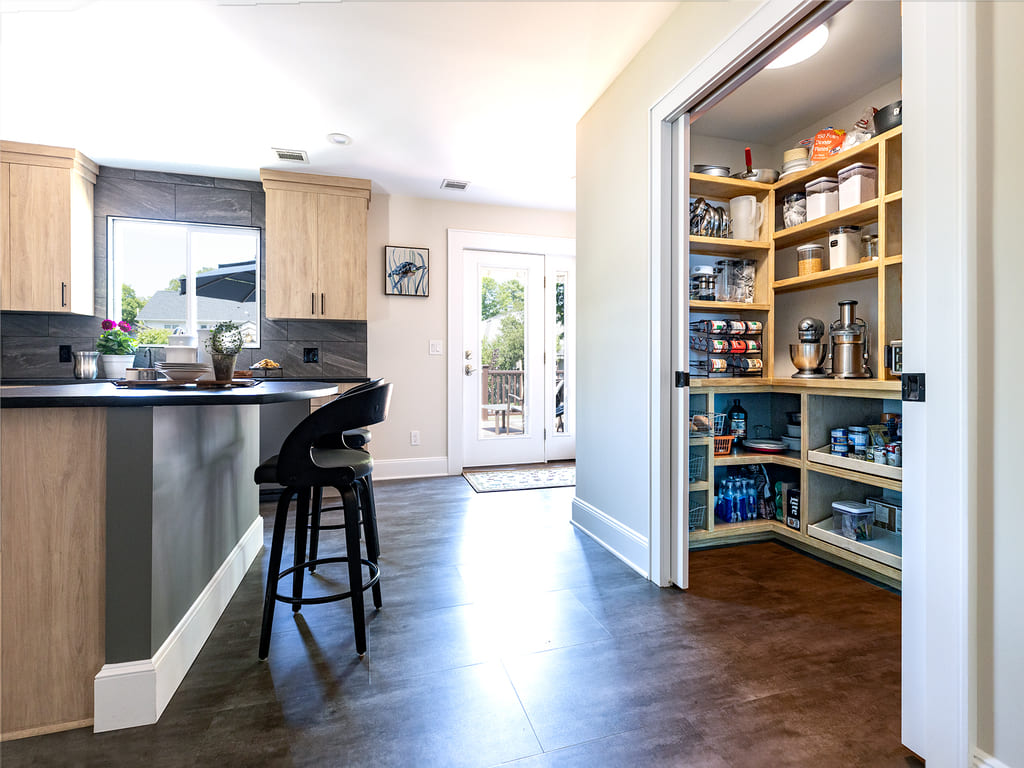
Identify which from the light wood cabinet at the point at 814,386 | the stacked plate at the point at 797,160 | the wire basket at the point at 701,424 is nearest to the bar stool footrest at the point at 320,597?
the light wood cabinet at the point at 814,386

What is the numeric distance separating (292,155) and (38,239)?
182 centimetres

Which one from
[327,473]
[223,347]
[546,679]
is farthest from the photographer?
[223,347]

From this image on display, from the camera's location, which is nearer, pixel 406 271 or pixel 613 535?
pixel 613 535

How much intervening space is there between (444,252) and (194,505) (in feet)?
10.8

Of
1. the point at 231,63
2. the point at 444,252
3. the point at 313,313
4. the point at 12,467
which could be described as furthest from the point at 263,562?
the point at 444,252

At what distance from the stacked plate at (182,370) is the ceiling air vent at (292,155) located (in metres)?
2.40

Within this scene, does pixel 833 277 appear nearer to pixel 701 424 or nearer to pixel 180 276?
pixel 701 424

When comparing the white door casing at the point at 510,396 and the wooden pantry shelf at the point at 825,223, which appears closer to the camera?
the wooden pantry shelf at the point at 825,223

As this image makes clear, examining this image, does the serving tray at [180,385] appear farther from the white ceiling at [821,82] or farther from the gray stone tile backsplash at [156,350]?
the white ceiling at [821,82]

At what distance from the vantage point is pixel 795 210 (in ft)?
8.92

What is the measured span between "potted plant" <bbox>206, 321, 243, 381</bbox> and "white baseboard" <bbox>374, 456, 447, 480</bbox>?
2.59 metres

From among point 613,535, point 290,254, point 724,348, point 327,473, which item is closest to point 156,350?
point 290,254

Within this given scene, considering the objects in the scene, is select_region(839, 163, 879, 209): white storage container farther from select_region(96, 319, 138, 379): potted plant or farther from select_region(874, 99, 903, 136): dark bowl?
select_region(96, 319, 138, 379): potted plant

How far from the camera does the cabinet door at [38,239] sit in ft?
10.8
